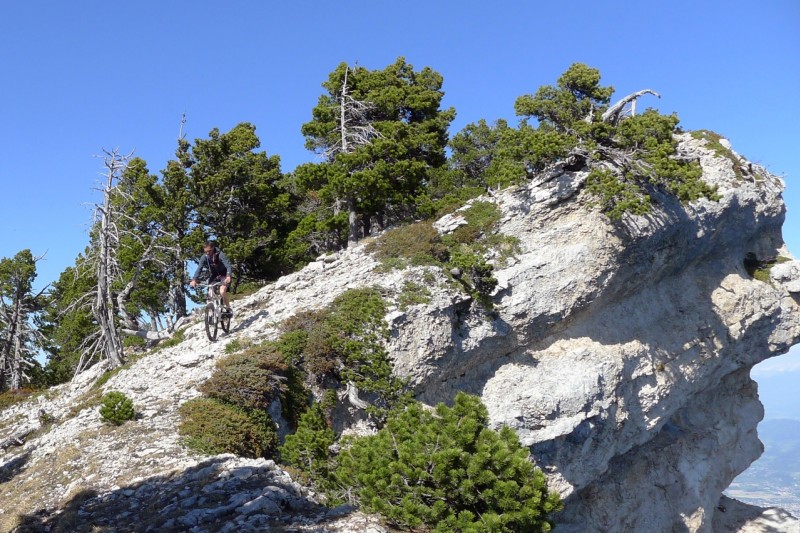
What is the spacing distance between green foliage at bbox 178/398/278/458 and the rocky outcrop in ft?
1.44

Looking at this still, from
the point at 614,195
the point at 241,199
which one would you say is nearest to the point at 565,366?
the point at 614,195

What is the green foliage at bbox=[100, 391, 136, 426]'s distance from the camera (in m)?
13.7

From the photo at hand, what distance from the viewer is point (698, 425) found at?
95.0 feet

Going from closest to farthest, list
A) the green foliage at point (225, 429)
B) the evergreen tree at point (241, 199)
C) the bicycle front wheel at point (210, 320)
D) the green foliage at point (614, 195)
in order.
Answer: the green foliage at point (225, 429) → the bicycle front wheel at point (210, 320) → the green foliage at point (614, 195) → the evergreen tree at point (241, 199)

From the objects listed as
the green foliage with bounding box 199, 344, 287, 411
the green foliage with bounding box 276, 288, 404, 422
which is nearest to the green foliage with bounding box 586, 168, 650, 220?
the green foliage with bounding box 276, 288, 404, 422

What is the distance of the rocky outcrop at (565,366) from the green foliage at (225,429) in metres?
0.44

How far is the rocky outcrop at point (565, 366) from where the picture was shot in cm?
1153

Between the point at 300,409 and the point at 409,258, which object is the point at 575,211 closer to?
the point at 409,258

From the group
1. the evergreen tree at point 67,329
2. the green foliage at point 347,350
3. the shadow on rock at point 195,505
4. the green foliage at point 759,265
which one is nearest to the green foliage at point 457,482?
the shadow on rock at point 195,505

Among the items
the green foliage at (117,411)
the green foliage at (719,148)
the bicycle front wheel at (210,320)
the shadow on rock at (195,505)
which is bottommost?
the shadow on rock at (195,505)

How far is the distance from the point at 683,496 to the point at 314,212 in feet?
73.2

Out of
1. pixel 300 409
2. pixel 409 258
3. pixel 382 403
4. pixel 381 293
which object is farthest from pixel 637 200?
pixel 300 409

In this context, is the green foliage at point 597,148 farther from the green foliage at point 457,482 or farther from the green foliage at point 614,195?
the green foliage at point 457,482

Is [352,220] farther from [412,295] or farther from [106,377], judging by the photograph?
[106,377]
